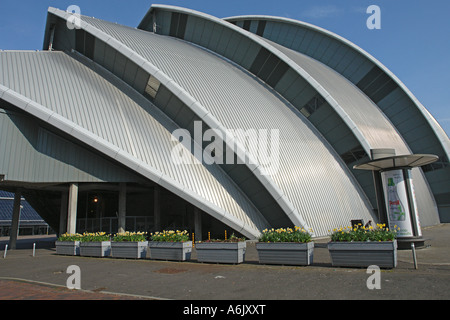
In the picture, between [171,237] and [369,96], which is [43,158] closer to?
[171,237]

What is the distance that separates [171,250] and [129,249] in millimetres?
2994

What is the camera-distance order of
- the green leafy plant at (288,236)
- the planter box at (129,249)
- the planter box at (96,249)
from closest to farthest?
the green leafy plant at (288,236), the planter box at (129,249), the planter box at (96,249)

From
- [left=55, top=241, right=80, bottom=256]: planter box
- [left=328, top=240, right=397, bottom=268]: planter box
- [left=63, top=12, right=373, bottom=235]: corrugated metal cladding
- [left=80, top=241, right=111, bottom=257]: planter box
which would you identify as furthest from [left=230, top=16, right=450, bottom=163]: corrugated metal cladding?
[left=55, top=241, right=80, bottom=256]: planter box

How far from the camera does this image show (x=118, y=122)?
77.5 feet

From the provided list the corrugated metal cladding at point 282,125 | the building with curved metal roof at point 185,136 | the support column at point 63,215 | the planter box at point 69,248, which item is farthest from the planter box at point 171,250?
the support column at point 63,215

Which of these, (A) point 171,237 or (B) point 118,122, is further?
(B) point 118,122

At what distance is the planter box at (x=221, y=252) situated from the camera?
1331cm

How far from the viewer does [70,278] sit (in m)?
11.4

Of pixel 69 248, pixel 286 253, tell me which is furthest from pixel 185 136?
pixel 286 253

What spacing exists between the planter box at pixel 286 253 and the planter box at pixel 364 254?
1.03 metres

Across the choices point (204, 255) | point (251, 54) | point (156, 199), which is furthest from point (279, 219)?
point (251, 54)

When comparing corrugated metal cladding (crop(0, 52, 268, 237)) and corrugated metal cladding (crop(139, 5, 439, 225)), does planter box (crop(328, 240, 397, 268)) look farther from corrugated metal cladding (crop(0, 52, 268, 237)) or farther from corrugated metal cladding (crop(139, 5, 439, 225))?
corrugated metal cladding (crop(139, 5, 439, 225))

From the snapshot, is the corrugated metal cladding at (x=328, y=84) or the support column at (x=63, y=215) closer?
the corrugated metal cladding at (x=328, y=84)

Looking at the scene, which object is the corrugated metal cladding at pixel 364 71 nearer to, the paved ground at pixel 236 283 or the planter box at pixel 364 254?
the paved ground at pixel 236 283
